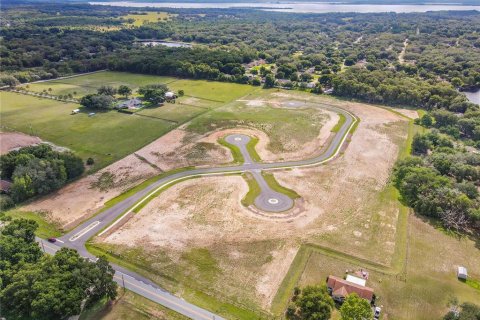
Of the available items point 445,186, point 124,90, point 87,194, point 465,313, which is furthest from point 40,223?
point 124,90

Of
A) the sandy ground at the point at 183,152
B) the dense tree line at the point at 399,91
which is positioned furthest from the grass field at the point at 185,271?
the dense tree line at the point at 399,91

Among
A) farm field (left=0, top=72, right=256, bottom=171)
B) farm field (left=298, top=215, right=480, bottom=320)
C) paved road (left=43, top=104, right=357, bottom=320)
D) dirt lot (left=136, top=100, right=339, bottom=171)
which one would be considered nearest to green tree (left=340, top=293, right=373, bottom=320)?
farm field (left=298, top=215, right=480, bottom=320)

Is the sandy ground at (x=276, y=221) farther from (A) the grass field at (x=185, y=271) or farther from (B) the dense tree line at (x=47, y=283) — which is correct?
(B) the dense tree line at (x=47, y=283)

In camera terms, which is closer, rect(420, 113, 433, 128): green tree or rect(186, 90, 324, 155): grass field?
rect(186, 90, 324, 155): grass field

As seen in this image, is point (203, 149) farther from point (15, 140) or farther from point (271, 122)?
point (15, 140)

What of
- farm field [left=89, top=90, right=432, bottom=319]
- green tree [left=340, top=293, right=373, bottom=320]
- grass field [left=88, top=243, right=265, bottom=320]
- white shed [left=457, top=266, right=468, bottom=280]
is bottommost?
grass field [left=88, top=243, right=265, bottom=320]

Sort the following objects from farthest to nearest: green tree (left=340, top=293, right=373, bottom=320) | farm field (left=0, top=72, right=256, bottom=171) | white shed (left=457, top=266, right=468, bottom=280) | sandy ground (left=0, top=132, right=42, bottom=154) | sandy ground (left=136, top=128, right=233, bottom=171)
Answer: farm field (left=0, top=72, right=256, bottom=171) < sandy ground (left=0, top=132, right=42, bottom=154) < sandy ground (left=136, top=128, right=233, bottom=171) < white shed (left=457, top=266, right=468, bottom=280) < green tree (left=340, top=293, right=373, bottom=320)

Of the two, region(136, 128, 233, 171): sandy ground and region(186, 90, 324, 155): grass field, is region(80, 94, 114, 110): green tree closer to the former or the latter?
region(186, 90, 324, 155): grass field
